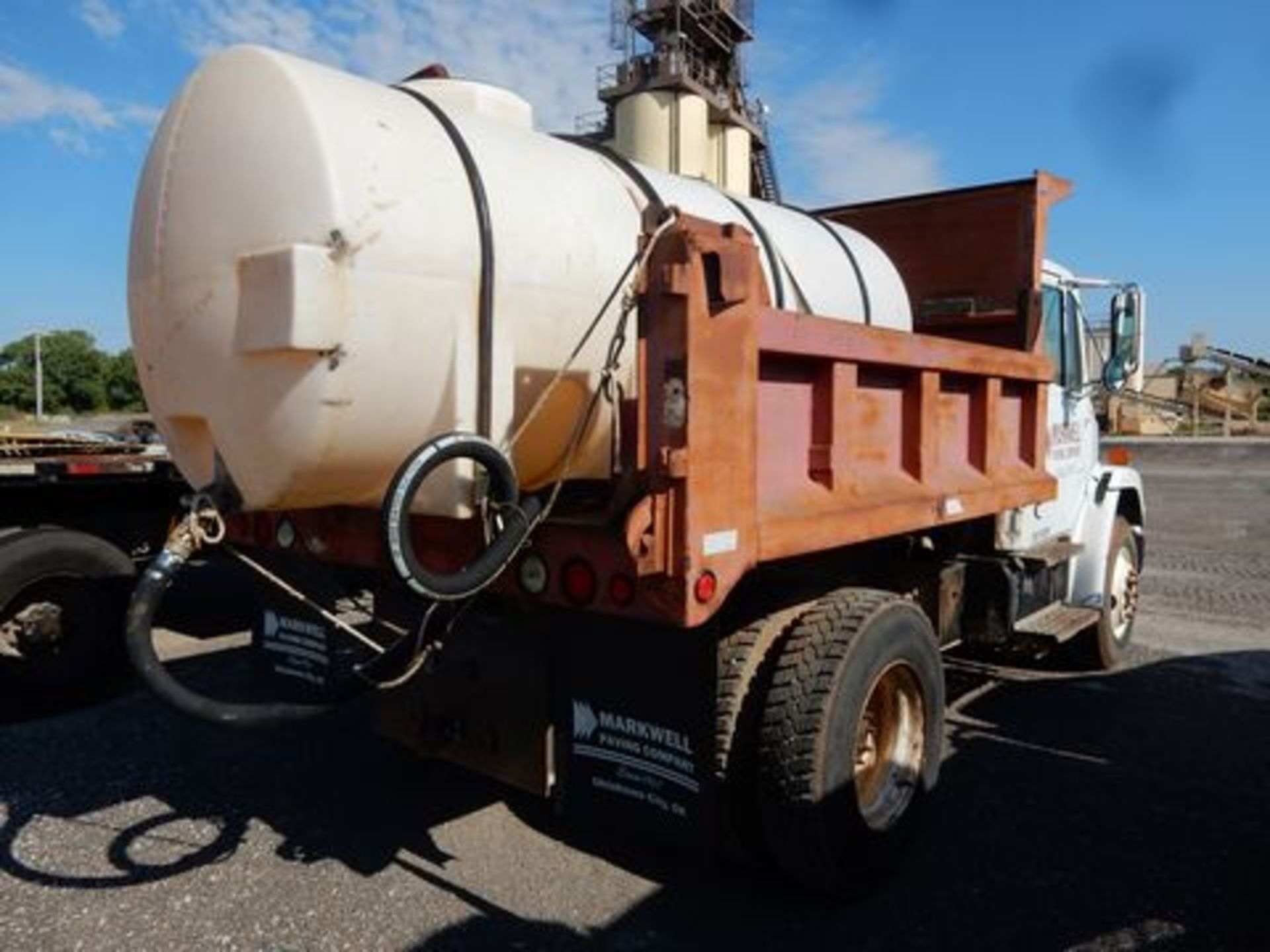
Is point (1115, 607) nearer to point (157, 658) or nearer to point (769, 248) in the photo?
point (769, 248)

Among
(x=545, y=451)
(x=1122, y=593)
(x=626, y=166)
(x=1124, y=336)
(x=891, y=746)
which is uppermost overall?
(x=626, y=166)

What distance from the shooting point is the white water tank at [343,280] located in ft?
8.82

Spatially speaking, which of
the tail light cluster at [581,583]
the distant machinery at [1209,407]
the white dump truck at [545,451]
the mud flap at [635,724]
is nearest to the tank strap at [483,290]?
the white dump truck at [545,451]

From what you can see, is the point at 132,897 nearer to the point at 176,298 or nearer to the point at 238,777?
the point at 238,777

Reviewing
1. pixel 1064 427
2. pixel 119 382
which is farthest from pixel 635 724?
pixel 119 382

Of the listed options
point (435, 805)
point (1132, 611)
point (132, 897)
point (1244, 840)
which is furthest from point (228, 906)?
point (1132, 611)

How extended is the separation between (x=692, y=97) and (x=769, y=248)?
4593cm

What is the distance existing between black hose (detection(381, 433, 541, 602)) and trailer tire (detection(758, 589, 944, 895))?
1042mm

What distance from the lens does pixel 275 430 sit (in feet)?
9.20

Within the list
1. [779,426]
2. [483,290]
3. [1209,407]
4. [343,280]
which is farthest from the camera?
[1209,407]

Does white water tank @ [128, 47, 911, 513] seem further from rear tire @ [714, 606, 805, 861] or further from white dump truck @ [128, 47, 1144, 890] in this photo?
rear tire @ [714, 606, 805, 861]

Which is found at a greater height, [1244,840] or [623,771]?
[623,771]

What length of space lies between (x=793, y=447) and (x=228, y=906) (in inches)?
92.9

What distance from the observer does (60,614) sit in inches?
218
